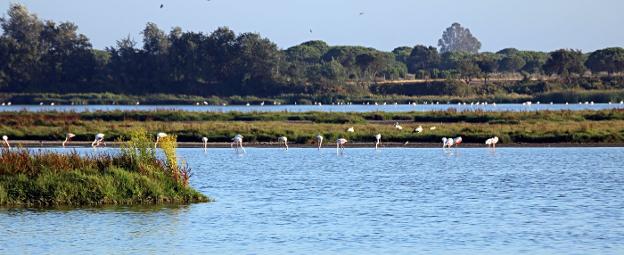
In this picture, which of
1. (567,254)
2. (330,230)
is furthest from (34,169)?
(567,254)

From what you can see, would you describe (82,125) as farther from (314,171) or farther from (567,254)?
(567,254)

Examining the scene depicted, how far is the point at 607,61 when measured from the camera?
168875 millimetres

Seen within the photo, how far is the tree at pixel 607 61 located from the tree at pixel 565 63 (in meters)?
5.64

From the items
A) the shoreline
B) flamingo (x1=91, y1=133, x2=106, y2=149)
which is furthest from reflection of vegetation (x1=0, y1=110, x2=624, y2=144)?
flamingo (x1=91, y1=133, x2=106, y2=149)

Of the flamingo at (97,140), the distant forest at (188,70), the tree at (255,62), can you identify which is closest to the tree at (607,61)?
the distant forest at (188,70)

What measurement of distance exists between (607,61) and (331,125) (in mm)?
111883

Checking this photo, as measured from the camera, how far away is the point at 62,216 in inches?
1101

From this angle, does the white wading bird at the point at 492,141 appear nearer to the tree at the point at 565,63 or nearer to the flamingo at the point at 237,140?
the flamingo at the point at 237,140

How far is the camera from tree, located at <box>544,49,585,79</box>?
161875 mm

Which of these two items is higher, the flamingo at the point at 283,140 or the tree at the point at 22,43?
the tree at the point at 22,43

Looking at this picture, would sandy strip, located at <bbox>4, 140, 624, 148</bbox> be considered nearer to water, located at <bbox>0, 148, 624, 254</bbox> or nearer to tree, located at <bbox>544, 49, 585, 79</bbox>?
water, located at <bbox>0, 148, 624, 254</bbox>

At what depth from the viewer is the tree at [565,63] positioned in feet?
531

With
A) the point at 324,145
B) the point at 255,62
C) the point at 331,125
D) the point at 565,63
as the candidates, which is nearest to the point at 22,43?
the point at 255,62

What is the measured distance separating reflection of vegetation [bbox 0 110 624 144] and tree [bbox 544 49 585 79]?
296 feet
